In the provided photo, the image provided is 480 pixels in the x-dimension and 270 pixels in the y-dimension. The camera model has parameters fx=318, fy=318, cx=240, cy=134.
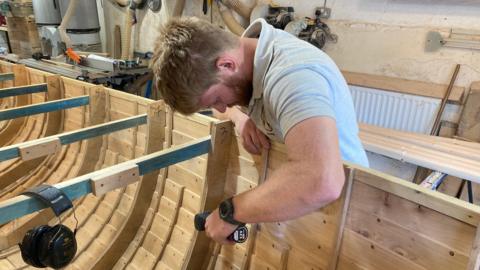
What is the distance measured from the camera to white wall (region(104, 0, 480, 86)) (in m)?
2.49

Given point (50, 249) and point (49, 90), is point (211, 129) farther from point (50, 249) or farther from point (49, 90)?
point (49, 90)

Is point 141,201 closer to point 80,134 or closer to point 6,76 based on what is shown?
point 80,134

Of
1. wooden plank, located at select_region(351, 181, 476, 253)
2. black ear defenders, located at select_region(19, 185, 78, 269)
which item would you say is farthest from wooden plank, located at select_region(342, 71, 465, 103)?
black ear defenders, located at select_region(19, 185, 78, 269)

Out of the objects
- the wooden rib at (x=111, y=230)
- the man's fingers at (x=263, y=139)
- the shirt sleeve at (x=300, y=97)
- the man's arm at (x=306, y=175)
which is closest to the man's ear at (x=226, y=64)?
the shirt sleeve at (x=300, y=97)

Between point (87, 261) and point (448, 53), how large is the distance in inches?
119

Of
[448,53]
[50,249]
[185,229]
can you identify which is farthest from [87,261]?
[448,53]

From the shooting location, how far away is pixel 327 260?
46.8 inches

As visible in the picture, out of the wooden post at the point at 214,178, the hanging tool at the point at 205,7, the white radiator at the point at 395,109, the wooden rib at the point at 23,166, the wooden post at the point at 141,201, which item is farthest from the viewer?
the hanging tool at the point at 205,7

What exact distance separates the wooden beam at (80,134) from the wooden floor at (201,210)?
0.39 feet

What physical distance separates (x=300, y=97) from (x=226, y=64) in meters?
0.28

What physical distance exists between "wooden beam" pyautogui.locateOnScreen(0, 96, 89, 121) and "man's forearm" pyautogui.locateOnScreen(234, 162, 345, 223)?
1.77 meters

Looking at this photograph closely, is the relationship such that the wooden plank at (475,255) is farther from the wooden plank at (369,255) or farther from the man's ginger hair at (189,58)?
the man's ginger hair at (189,58)

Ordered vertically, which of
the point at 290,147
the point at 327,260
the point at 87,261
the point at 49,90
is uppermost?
the point at 290,147

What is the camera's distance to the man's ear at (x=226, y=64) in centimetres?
92
